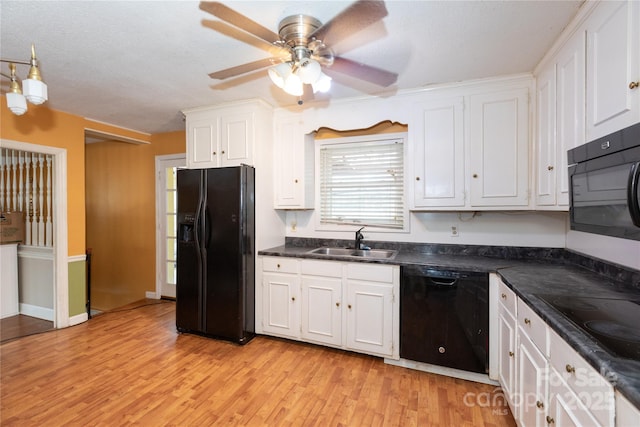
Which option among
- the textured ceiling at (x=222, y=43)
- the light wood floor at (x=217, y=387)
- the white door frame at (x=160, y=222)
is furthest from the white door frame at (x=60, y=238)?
the white door frame at (x=160, y=222)

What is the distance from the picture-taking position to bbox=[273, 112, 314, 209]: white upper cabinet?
3.05m

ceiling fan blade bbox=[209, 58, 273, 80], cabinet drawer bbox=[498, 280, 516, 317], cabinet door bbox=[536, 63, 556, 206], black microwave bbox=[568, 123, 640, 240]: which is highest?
ceiling fan blade bbox=[209, 58, 273, 80]

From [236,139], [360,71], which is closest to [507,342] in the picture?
[360,71]

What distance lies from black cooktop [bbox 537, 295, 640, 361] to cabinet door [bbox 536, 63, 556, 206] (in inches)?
33.7

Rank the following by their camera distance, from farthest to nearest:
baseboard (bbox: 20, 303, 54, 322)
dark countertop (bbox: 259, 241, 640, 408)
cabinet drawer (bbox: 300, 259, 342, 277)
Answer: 1. baseboard (bbox: 20, 303, 54, 322)
2. cabinet drawer (bbox: 300, 259, 342, 277)
3. dark countertop (bbox: 259, 241, 640, 408)

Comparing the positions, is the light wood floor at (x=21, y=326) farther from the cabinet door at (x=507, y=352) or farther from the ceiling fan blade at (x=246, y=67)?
the cabinet door at (x=507, y=352)

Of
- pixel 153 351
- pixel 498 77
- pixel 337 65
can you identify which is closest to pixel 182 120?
pixel 337 65

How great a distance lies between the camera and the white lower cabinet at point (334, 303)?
7.89ft

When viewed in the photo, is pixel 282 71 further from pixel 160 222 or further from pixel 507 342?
pixel 160 222

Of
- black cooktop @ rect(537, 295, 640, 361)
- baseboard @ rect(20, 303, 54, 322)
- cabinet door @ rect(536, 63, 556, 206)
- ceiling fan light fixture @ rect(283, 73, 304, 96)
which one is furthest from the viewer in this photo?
baseboard @ rect(20, 303, 54, 322)

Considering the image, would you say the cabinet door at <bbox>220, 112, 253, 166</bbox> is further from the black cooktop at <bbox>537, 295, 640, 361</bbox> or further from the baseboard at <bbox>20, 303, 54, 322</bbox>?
the baseboard at <bbox>20, 303, 54, 322</bbox>

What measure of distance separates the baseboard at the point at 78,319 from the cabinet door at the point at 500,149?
14.4 feet

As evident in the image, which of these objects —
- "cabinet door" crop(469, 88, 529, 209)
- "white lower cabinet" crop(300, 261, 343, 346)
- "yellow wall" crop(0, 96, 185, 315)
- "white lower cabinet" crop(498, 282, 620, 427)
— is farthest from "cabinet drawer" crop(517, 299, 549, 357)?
"yellow wall" crop(0, 96, 185, 315)

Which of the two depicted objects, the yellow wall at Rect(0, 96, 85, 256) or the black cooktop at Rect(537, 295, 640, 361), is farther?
the yellow wall at Rect(0, 96, 85, 256)
